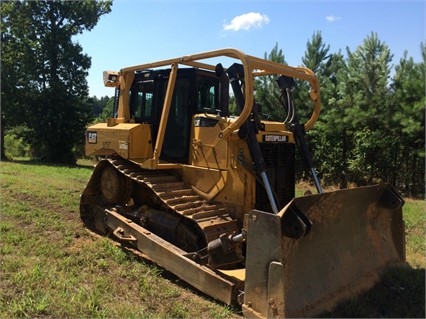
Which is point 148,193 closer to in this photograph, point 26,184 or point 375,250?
point 375,250

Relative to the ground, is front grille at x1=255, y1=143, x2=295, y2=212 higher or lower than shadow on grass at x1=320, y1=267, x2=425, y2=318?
higher

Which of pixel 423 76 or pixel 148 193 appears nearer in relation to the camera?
pixel 148 193

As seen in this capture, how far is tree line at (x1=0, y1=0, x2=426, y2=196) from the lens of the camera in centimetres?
1262

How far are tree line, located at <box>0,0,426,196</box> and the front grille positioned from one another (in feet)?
23.1

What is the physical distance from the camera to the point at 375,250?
16.8ft

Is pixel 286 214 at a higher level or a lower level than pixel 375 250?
higher

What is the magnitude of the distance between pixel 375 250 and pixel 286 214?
185 centimetres

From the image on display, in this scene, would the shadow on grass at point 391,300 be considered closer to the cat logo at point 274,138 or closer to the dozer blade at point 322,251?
the dozer blade at point 322,251

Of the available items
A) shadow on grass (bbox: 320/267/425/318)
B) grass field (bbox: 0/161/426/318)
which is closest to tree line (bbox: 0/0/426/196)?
grass field (bbox: 0/161/426/318)

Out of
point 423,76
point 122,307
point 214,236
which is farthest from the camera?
point 423,76

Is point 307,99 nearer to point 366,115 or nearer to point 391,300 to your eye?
point 366,115

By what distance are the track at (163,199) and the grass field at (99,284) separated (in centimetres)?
57

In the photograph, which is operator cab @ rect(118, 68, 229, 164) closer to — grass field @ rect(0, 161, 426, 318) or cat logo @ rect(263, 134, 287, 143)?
cat logo @ rect(263, 134, 287, 143)

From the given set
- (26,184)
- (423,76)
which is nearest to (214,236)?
(26,184)
